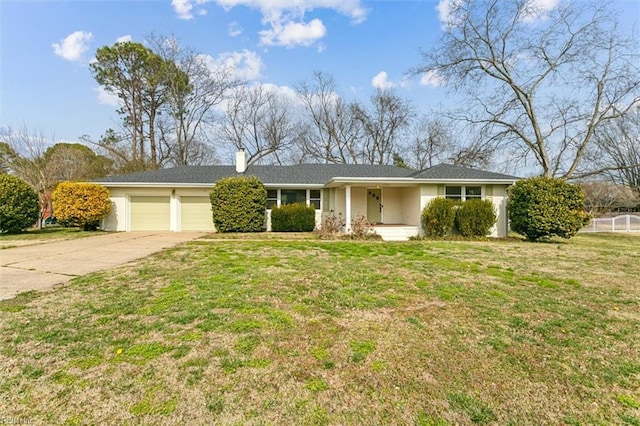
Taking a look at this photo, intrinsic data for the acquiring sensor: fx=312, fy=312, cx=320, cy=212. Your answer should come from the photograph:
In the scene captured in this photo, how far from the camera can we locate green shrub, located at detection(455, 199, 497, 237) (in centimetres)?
1291

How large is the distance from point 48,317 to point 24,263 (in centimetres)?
457

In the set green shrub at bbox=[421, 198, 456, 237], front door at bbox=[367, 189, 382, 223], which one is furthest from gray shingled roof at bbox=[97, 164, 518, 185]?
green shrub at bbox=[421, 198, 456, 237]

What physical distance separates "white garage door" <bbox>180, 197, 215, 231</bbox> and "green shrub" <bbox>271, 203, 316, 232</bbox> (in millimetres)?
3443

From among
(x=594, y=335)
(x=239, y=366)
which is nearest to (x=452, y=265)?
(x=594, y=335)

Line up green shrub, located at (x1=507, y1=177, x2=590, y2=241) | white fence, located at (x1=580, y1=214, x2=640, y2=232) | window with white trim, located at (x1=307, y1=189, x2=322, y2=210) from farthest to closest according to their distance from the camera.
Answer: white fence, located at (x1=580, y1=214, x2=640, y2=232) < window with white trim, located at (x1=307, y1=189, x2=322, y2=210) < green shrub, located at (x1=507, y1=177, x2=590, y2=241)

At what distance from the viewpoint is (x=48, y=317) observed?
3.55 metres

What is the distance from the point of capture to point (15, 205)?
13461 millimetres

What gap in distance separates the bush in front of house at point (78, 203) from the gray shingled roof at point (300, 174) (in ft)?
4.28

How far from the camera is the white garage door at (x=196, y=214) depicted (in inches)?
628

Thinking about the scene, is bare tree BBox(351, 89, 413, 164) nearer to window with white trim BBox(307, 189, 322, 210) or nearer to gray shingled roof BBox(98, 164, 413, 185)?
gray shingled roof BBox(98, 164, 413, 185)

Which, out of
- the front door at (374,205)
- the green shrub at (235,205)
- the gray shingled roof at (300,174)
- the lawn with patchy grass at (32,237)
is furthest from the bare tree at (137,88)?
the front door at (374,205)

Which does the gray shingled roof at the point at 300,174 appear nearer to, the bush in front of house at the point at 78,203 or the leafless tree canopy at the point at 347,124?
the bush in front of house at the point at 78,203

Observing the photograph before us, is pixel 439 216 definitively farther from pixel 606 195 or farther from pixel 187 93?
pixel 606 195

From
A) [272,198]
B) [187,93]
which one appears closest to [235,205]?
[272,198]
